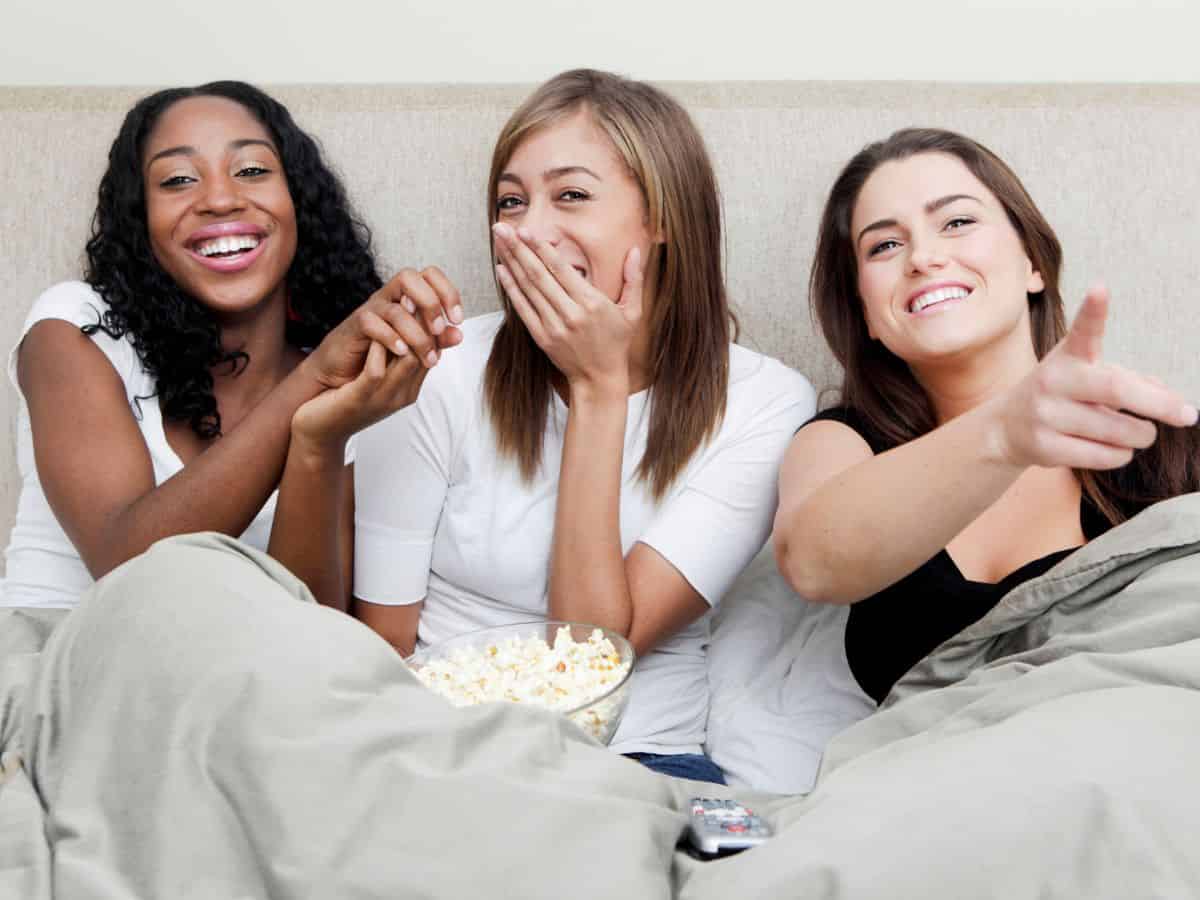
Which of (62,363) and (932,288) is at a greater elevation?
(932,288)

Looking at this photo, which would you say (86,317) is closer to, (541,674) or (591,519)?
(591,519)

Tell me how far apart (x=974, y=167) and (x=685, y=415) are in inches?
18.9

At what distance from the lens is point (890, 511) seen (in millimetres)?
1250

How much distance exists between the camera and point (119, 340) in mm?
1723

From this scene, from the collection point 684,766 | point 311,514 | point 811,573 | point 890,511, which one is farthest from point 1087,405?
point 311,514

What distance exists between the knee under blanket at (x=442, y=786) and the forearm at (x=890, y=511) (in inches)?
7.4

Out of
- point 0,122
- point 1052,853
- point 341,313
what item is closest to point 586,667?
point 1052,853

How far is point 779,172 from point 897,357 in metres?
0.40

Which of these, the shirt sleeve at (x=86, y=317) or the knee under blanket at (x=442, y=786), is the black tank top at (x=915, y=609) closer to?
the knee under blanket at (x=442, y=786)

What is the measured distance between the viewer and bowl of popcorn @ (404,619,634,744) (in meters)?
1.21

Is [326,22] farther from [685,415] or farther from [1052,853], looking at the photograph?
[1052,853]

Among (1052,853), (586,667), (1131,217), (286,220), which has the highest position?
(1131,217)

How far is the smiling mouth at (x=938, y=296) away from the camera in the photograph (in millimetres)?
1521

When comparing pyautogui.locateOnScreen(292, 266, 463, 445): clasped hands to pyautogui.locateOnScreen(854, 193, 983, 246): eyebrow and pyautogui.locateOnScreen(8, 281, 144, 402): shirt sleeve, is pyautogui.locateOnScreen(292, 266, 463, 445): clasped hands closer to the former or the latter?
pyautogui.locateOnScreen(8, 281, 144, 402): shirt sleeve
